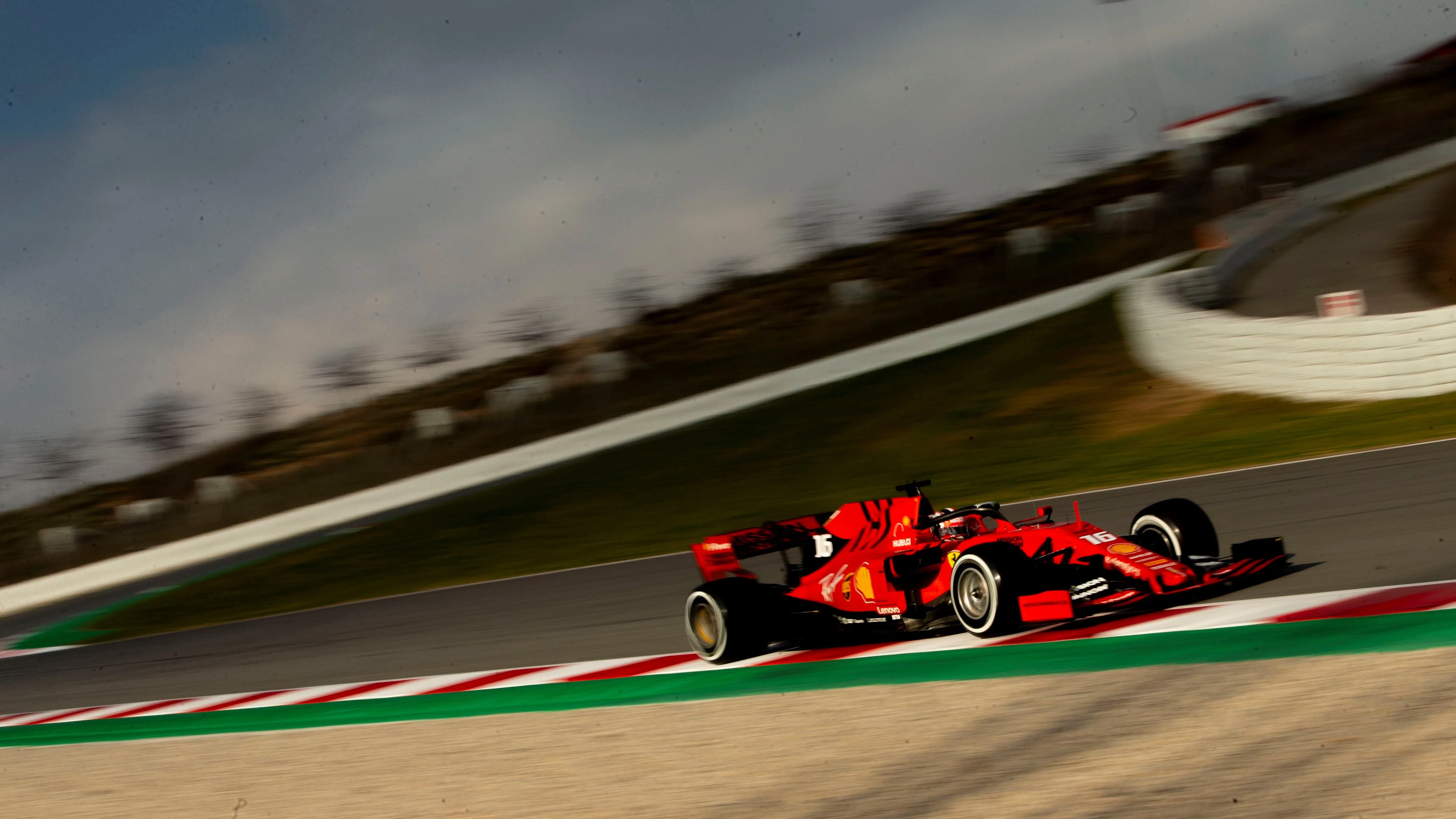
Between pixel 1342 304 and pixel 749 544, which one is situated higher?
pixel 1342 304

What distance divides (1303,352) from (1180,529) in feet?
25.6

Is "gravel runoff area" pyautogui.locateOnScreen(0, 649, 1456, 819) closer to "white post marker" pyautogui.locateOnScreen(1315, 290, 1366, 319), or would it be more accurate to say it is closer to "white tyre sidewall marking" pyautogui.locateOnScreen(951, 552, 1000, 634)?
"white tyre sidewall marking" pyautogui.locateOnScreen(951, 552, 1000, 634)

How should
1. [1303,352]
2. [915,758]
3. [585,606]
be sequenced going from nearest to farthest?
[915,758], [585,606], [1303,352]

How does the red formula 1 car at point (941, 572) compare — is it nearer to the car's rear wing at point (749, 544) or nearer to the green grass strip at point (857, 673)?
the car's rear wing at point (749, 544)

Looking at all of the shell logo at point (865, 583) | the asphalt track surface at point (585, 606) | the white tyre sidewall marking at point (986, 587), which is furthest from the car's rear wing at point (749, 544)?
the white tyre sidewall marking at point (986, 587)

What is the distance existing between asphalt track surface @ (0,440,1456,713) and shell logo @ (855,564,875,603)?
145 cm

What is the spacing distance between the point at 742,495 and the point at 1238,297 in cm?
816

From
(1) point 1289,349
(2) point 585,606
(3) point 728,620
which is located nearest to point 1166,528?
(3) point 728,620

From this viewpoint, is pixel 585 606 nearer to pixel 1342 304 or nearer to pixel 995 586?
pixel 995 586

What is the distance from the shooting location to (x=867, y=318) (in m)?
21.4

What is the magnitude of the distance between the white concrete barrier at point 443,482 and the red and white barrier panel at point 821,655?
9836 mm

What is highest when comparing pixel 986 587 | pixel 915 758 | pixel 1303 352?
pixel 1303 352

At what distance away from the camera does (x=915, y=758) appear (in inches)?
162

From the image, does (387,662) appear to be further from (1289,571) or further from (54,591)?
(54,591)
